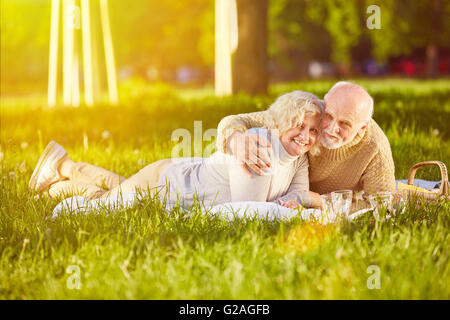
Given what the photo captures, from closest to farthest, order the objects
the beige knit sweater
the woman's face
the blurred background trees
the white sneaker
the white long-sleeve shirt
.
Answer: the woman's face
the white long-sleeve shirt
the beige knit sweater
the white sneaker
the blurred background trees

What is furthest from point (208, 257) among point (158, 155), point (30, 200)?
point (158, 155)

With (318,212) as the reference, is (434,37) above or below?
above

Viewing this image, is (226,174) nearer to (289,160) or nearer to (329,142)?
(289,160)

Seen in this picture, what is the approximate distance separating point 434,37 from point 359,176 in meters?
24.2

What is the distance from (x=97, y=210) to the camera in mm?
3805

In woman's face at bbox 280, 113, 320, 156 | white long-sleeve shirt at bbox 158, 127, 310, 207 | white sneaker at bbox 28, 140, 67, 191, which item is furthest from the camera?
white sneaker at bbox 28, 140, 67, 191

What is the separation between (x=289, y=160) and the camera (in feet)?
13.0

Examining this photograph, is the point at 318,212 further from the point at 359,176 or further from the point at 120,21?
the point at 120,21

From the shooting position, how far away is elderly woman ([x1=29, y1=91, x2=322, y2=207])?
385cm

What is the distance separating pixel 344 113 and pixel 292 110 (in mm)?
375

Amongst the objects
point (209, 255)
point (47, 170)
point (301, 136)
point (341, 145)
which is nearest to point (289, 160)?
point (301, 136)

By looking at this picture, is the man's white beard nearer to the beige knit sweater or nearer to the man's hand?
the beige knit sweater

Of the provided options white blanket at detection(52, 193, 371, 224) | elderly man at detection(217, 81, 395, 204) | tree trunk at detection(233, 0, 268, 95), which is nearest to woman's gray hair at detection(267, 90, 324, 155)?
elderly man at detection(217, 81, 395, 204)

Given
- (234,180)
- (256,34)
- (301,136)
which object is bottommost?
(234,180)
